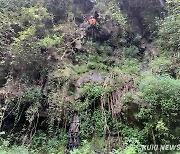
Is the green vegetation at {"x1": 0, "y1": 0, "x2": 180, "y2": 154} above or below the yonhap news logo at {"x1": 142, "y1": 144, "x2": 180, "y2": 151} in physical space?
above

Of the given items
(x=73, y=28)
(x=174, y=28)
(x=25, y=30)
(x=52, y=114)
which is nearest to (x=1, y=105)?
(x=52, y=114)

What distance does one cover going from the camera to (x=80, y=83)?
327 inches

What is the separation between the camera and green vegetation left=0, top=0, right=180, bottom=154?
649 centimetres

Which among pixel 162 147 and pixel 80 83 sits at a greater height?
pixel 80 83

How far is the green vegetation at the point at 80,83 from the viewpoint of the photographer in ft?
21.3

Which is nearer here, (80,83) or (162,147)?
(162,147)

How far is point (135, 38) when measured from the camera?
10539 mm

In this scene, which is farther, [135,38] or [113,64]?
[135,38]

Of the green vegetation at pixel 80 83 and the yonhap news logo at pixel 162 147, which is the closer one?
the yonhap news logo at pixel 162 147

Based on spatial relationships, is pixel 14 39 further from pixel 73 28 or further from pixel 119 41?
pixel 119 41

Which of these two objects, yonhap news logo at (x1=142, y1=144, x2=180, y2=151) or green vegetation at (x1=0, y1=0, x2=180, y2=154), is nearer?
yonhap news logo at (x1=142, y1=144, x2=180, y2=151)

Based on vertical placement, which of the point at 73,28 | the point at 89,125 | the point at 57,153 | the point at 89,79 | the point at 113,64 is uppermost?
the point at 73,28

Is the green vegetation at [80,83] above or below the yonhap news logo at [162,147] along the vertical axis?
above

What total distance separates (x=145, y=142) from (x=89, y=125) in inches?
73.2
